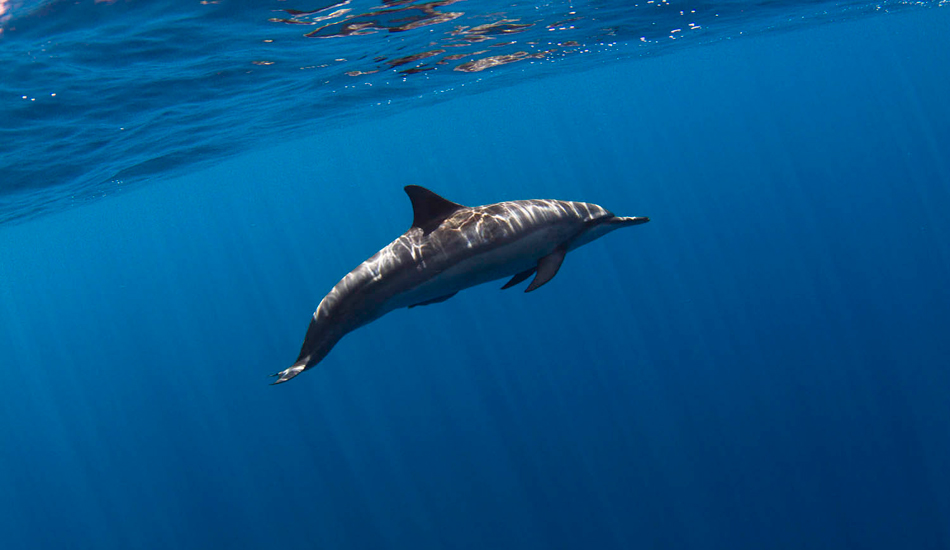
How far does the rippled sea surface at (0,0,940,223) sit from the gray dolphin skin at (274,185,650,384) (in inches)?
273

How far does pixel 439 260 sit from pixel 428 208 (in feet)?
2.61

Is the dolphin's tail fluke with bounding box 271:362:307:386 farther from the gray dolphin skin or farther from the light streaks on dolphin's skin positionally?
the light streaks on dolphin's skin

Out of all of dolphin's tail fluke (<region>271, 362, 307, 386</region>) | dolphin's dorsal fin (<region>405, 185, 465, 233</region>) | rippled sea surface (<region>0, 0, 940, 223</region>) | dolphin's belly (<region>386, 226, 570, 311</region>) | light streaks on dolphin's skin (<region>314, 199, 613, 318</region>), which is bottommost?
dolphin's tail fluke (<region>271, 362, 307, 386</region>)

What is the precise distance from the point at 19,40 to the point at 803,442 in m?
22.6

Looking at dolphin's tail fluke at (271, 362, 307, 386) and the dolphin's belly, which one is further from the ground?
the dolphin's belly

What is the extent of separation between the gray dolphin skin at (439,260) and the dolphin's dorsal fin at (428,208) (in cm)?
1

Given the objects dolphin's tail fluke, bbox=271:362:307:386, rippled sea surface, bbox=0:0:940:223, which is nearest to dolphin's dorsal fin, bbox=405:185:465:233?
dolphin's tail fluke, bbox=271:362:307:386

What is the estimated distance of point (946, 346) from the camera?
2377cm

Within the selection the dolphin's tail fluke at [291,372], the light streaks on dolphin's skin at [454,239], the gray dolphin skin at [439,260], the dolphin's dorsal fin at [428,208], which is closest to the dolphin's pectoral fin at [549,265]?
the gray dolphin skin at [439,260]

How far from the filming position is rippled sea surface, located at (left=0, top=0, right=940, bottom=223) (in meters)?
9.93

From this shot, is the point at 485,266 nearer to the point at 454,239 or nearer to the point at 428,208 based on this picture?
the point at 454,239

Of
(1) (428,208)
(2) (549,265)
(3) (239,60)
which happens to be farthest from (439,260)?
(3) (239,60)

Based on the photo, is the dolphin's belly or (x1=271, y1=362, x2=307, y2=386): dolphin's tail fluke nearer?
(x1=271, y1=362, x2=307, y2=386): dolphin's tail fluke

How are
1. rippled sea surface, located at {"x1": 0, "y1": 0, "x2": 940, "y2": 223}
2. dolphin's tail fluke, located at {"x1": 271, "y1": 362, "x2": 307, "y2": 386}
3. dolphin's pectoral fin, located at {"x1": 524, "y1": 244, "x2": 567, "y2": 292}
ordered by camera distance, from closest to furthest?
dolphin's tail fluke, located at {"x1": 271, "y1": 362, "x2": 307, "y2": 386} → dolphin's pectoral fin, located at {"x1": 524, "y1": 244, "x2": 567, "y2": 292} → rippled sea surface, located at {"x1": 0, "y1": 0, "x2": 940, "y2": 223}
